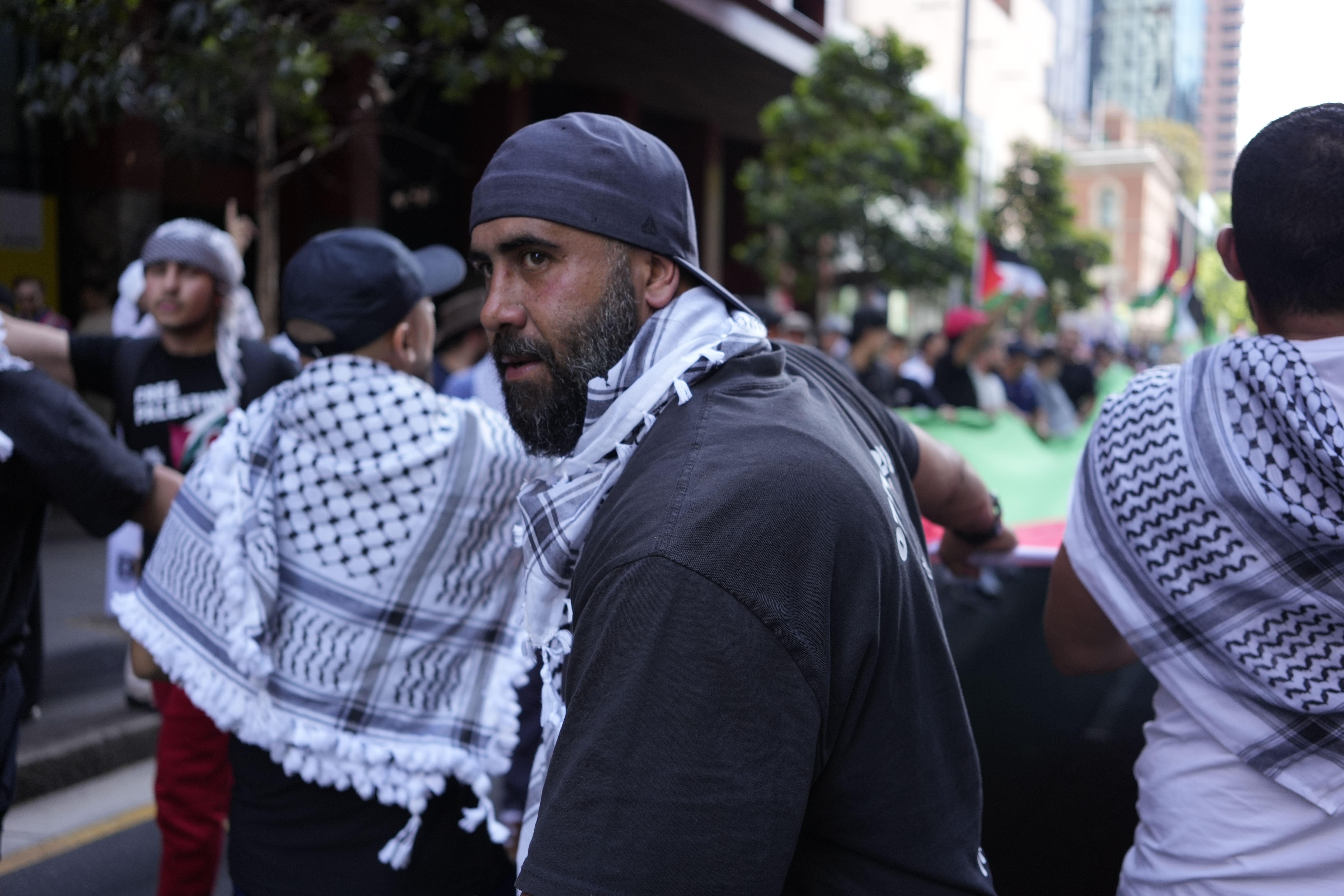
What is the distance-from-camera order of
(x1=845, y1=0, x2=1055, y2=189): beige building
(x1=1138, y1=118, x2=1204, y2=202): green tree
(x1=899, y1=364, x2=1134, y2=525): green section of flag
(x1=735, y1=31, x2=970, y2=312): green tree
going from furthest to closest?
(x1=1138, y1=118, x2=1204, y2=202): green tree, (x1=845, y1=0, x2=1055, y2=189): beige building, (x1=735, y1=31, x2=970, y2=312): green tree, (x1=899, y1=364, x2=1134, y2=525): green section of flag

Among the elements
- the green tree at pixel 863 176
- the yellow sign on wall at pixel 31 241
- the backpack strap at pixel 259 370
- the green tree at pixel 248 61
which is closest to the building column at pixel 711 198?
the green tree at pixel 863 176

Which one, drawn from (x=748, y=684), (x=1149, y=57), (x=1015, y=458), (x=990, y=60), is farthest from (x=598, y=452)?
(x=990, y=60)

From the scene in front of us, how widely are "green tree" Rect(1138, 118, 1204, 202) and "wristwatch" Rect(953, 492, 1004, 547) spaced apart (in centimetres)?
9588

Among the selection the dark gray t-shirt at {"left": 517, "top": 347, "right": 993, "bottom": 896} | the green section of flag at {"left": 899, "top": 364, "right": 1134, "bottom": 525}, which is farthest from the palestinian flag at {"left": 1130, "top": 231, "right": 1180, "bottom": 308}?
the dark gray t-shirt at {"left": 517, "top": 347, "right": 993, "bottom": 896}

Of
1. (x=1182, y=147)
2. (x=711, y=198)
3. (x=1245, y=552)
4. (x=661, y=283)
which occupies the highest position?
(x=661, y=283)

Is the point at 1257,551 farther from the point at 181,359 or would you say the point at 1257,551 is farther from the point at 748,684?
the point at 181,359

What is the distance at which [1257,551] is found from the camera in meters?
1.67

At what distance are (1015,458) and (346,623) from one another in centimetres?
434

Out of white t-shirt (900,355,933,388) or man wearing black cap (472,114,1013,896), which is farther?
white t-shirt (900,355,933,388)

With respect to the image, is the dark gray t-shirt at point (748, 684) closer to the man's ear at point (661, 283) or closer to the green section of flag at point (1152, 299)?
the man's ear at point (661, 283)

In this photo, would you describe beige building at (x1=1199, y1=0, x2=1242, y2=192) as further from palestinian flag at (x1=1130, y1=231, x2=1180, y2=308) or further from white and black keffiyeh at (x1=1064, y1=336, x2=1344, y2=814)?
white and black keffiyeh at (x1=1064, y1=336, x2=1344, y2=814)

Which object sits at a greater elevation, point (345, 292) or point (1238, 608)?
point (345, 292)

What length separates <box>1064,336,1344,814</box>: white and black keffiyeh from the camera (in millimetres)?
1622

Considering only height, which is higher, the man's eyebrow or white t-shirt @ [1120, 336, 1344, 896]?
the man's eyebrow
